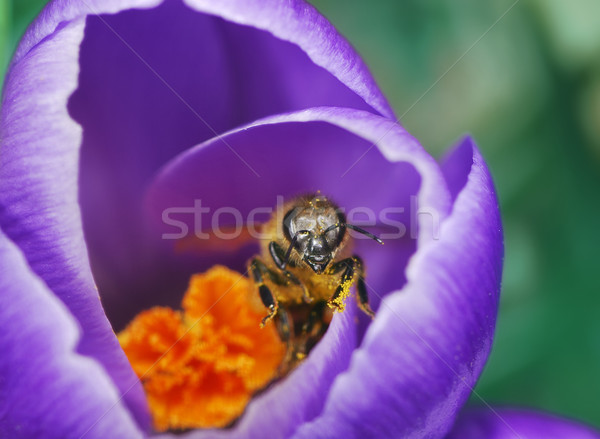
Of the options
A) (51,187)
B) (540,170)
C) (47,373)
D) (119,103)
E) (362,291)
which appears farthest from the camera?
(540,170)

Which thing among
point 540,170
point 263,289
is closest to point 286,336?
point 263,289

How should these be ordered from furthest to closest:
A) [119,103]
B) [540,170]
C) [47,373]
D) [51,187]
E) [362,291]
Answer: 1. [540,170]
2. [119,103]
3. [362,291]
4. [51,187]
5. [47,373]

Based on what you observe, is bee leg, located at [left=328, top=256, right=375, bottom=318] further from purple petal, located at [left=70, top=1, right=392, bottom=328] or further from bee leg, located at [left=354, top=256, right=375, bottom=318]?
purple petal, located at [left=70, top=1, right=392, bottom=328]

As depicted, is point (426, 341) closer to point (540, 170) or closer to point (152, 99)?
point (152, 99)

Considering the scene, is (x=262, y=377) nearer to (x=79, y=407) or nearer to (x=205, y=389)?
(x=205, y=389)

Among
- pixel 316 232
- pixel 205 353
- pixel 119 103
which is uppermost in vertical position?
pixel 316 232

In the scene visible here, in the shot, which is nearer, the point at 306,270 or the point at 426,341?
the point at 426,341

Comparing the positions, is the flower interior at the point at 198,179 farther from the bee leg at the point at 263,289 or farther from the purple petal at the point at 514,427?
the purple petal at the point at 514,427

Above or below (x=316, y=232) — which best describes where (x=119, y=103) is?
below
